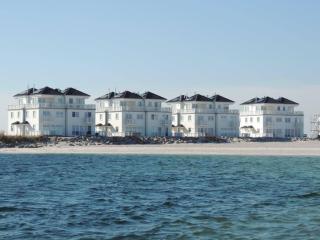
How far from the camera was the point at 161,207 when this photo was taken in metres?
21.9

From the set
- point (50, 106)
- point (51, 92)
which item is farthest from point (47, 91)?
point (50, 106)

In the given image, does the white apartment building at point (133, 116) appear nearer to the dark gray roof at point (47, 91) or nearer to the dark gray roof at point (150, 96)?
the dark gray roof at point (150, 96)

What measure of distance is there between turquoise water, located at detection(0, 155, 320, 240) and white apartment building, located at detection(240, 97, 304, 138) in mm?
76658

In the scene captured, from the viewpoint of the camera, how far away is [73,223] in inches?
730

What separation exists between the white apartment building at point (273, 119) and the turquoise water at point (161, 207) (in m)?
76.7

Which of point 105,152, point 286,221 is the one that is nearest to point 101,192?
point 286,221

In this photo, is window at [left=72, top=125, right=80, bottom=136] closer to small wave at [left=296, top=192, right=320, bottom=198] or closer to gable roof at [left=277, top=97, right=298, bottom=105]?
gable roof at [left=277, top=97, right=298, bottom=105]

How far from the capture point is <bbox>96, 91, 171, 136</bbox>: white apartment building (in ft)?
336

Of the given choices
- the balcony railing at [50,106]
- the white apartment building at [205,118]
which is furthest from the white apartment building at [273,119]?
the balcony railing at [50,106]

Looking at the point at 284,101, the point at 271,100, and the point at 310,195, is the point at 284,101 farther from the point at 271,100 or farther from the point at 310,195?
the point at 310,195

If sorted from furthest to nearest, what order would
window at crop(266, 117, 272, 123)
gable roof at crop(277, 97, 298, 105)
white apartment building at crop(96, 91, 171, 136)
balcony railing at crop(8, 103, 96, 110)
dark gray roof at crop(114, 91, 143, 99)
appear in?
gable roof at crop(277, 97, 298, 105) → window at crop(266, 117, 272, 123) → dark gray roof at crop(114, 91, 143, 99) → white apartment building at crop(96, 91, 171, 136) → balcony railing at crop(8, 103, 96, 110)

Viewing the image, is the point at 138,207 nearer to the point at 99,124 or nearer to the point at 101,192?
the point at 101,192

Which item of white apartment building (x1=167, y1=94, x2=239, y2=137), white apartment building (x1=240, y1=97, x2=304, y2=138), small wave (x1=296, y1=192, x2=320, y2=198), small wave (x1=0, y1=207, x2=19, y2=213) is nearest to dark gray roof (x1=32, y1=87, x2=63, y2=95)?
white apartment building (x1=167, y1=94, x2=239, y2=137)

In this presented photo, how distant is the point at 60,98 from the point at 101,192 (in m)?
73.9
